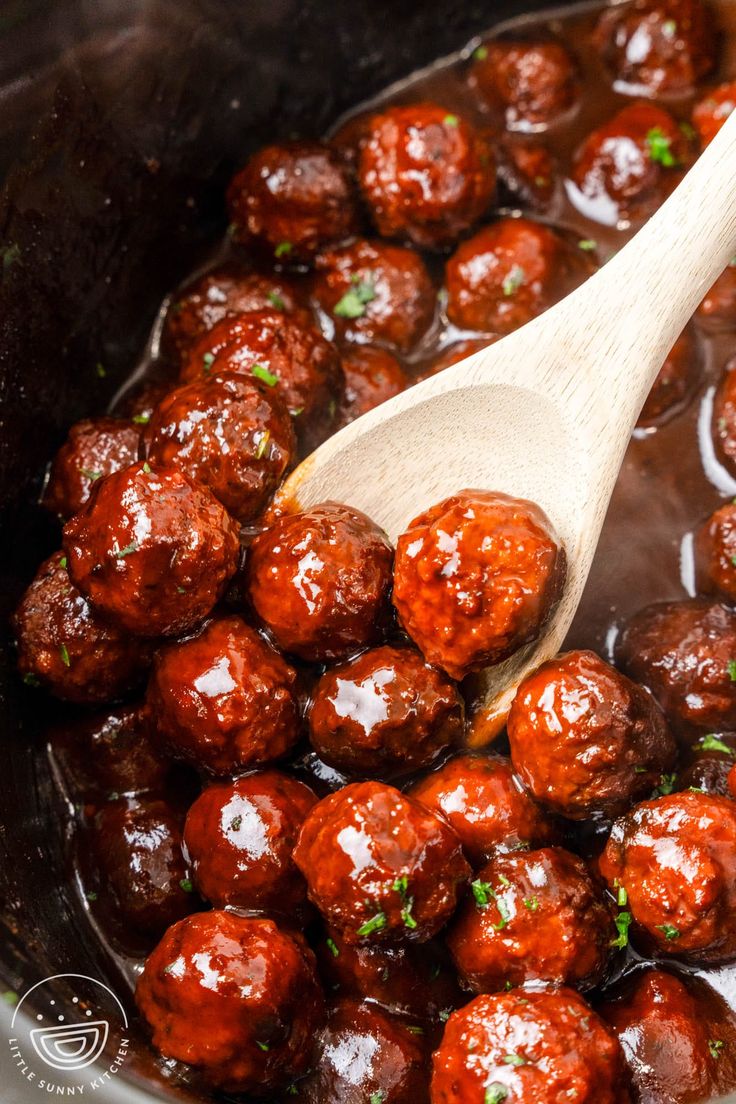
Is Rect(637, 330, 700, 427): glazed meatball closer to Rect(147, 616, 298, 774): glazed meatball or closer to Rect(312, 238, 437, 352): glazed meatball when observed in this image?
Rect(312, 238, 437, 352): glazed meatball

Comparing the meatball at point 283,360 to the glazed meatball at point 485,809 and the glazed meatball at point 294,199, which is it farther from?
the glazed meatball at point 485,809

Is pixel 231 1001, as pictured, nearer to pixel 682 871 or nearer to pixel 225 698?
pixel 225 698

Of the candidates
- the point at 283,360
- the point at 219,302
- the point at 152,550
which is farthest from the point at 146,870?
the point at 219,302

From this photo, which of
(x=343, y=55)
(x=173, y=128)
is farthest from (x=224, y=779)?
(x=343, y=55)

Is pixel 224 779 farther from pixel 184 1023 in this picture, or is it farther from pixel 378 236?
pixel 378 236

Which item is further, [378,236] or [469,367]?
[378,236]

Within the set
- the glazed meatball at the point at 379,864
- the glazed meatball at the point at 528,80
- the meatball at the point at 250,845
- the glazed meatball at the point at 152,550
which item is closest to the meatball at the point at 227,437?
the glazed meatball at the point at 152,550
